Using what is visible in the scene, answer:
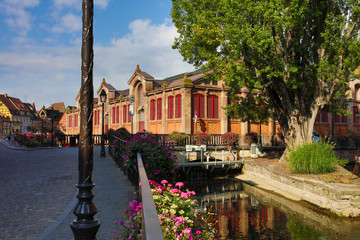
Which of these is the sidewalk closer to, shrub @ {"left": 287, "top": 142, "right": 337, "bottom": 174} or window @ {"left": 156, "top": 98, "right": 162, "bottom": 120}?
shrub @ {"left": 287, "top": 142, "right": 337, "bottom": 174}

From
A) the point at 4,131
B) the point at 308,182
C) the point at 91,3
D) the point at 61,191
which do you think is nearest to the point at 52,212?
the point at 61,191

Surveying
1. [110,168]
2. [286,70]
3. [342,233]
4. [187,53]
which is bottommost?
[342,233]

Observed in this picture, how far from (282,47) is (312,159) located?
692 cm

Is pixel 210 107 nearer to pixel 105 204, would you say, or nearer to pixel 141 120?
pixel 141 120

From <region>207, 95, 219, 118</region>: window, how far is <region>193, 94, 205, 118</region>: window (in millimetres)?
712

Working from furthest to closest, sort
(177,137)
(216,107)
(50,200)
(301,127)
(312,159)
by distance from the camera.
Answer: (216,107) < (177,137) < (301,127) < (312,159) < (50,200)

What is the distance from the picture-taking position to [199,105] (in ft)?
91.7

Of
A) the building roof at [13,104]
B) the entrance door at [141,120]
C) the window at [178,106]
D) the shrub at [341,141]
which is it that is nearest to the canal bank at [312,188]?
the window at [178,106]

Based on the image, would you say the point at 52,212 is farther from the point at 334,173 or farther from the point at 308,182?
the point at 334,173

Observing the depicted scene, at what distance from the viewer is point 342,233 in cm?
1088

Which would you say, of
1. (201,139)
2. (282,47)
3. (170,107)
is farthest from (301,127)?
(170,107)

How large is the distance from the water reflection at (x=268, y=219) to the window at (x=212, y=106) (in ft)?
39.5

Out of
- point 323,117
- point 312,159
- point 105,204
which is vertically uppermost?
point 323,117

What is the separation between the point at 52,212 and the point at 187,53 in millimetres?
13616
